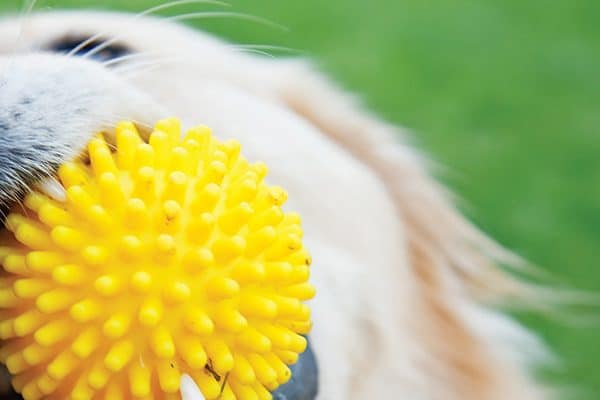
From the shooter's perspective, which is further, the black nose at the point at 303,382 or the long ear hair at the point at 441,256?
the long ear hair at the point at 441,256

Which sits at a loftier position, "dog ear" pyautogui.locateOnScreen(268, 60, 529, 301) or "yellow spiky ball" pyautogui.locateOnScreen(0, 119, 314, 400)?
"dog ear" pyautogui.locateOnScreen(268, 60, 529, 301)

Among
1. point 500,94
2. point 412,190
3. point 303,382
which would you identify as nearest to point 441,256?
point 412,190

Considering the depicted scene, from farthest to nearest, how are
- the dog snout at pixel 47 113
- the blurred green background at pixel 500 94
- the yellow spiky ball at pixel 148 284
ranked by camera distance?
the blurred green background at pixel 500 94, the dog snout at pixel 47 113, the yellow spiky ball at pixel 148 284

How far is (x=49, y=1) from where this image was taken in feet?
7.77

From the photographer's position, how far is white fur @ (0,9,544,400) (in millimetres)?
1632

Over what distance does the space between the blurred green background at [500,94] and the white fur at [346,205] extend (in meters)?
1.12

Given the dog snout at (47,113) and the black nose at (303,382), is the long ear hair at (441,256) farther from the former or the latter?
the dog snout at (47,113)

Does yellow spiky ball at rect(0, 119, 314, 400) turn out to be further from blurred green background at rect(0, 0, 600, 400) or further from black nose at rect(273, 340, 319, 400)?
blurred green background at rect(0, 0, 600, 400)

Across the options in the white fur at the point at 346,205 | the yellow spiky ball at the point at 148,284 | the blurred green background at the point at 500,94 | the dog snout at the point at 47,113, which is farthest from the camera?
the blurred green background at the point at 500,94

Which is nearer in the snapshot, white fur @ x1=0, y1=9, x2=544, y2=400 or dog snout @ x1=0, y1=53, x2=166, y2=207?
dog snout @ x1=0, y1=53, x2=166, y2=207

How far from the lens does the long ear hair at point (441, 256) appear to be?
219 centimetres

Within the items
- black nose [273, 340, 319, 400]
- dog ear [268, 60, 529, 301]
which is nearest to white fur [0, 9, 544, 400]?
dog ear [268, 60, 529, 301]

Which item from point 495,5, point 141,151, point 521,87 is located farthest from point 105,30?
point 495,5

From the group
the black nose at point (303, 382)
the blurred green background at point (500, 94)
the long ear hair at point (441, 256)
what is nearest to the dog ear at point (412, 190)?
the long ear hair at point (441, 256)
